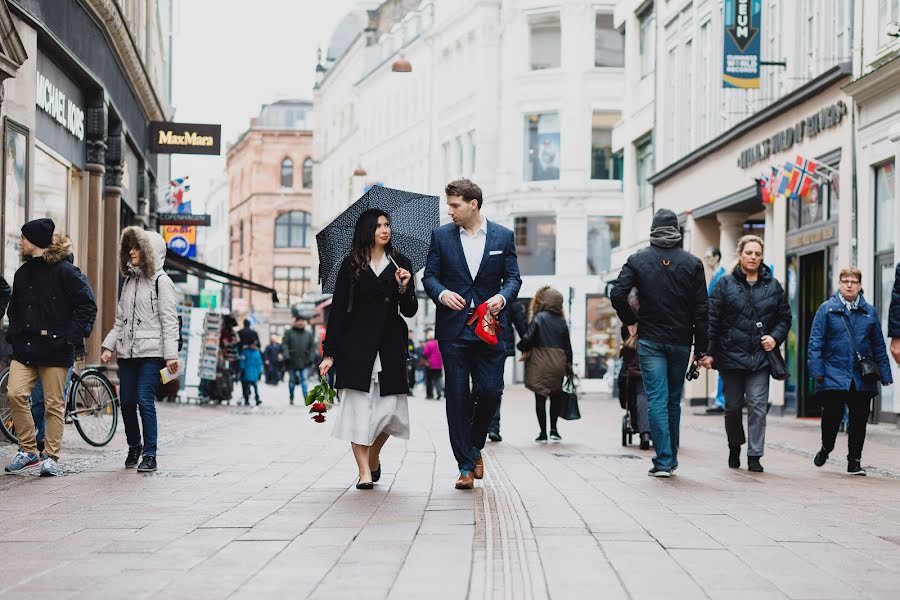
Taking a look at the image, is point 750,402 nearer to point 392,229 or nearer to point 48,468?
point 392,229

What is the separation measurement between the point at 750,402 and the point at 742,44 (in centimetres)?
1515

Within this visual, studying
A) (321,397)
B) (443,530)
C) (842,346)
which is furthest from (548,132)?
(443,530)

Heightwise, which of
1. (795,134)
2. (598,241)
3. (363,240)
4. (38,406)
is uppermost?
(598,241)

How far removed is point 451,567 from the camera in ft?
22.4

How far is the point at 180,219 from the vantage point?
34469 mm

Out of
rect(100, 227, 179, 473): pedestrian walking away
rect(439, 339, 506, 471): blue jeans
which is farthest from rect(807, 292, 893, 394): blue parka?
rect(100, 227, 179, 473): pedestrian walking away

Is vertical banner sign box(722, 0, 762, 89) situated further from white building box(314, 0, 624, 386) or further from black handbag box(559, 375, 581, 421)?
white building box(314, 0, 624, 386)

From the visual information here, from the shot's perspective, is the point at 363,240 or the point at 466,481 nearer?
the point at 466,481

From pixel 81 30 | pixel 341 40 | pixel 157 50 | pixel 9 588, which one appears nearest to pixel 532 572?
pixel 9 588

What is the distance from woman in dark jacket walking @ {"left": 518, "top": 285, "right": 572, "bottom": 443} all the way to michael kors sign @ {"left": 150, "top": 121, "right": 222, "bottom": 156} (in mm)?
11214

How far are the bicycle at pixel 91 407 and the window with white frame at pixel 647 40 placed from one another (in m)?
23.8

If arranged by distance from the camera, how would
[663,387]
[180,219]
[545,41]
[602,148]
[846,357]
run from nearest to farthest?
[663,387] < [846,357] < [180,219] < [602,148] < [545,41]

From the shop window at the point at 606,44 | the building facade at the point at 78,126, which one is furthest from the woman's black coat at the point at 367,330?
the shop window at the point at 606,44

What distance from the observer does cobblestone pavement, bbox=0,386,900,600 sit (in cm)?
642
